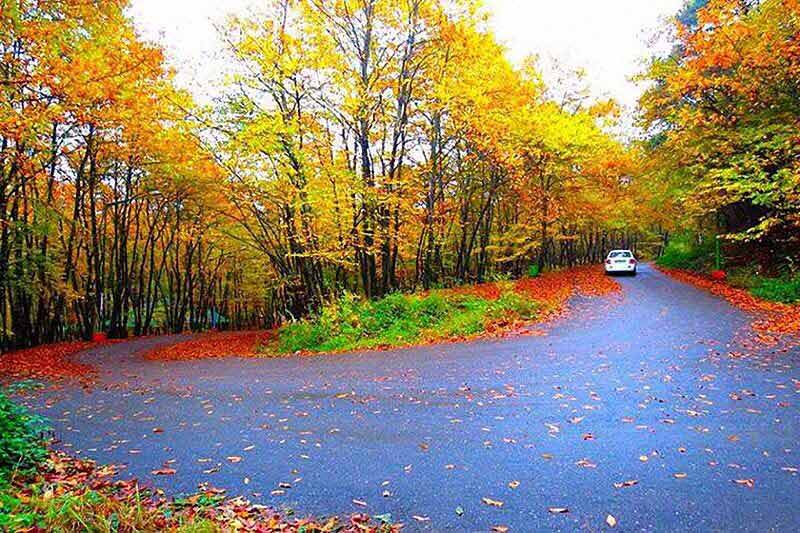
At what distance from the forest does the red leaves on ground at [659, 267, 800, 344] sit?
1754 mm

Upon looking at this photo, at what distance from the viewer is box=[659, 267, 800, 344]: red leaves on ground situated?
9.58m

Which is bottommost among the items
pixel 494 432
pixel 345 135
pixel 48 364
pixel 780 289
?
pixel 48 364

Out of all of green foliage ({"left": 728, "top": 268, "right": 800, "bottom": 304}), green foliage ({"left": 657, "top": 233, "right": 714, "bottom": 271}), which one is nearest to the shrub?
green foliage ({"left": 728, "top": 268, "right": 800, "bottom": 304})

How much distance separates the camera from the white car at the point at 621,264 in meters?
24.7

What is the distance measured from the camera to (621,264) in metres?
24.8

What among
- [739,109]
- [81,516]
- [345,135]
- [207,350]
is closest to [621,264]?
[739,109]

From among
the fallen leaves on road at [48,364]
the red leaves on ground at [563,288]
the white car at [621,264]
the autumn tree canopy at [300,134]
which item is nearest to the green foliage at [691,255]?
the white car at [621,264]

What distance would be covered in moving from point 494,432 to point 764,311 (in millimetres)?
10947

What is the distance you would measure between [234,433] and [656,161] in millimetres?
21224

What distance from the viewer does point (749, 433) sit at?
4.72m

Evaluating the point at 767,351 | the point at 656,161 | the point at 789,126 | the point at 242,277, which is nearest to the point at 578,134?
the point at 656,161

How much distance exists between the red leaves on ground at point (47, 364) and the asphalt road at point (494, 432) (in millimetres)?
2552

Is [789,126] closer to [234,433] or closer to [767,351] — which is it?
[767,351]

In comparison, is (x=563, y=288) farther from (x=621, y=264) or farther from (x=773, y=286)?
(x=621, y=264)
